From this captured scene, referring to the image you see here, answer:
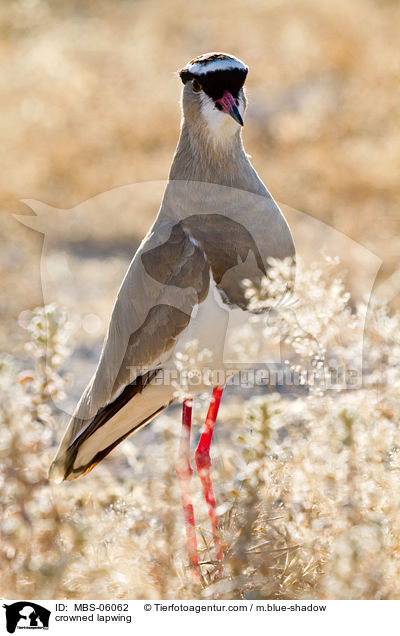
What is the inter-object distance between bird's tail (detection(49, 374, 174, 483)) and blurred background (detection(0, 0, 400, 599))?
0.07 metres

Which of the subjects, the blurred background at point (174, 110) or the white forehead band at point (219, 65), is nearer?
the white forehead band at point (219, 65)

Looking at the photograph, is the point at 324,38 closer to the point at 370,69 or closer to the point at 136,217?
the point at 370,69

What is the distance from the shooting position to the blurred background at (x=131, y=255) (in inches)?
56.7

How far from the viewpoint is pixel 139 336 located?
1.92 metres

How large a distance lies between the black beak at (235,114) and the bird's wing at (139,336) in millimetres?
305

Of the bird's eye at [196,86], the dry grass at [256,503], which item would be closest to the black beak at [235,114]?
the bird's eye at [196,86]

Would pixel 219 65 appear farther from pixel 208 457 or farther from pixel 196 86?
pixel 208 457

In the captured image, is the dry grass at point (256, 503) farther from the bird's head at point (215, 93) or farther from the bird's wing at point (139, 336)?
the bird's head at point (215, 93)

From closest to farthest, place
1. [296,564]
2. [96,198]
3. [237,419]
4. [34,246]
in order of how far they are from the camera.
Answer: [296,564] → [237,419] → [34,246] → [96,198]

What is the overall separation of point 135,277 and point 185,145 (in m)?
0.40

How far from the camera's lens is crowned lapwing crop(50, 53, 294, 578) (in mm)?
1805

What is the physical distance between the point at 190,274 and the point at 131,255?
7.72ft
